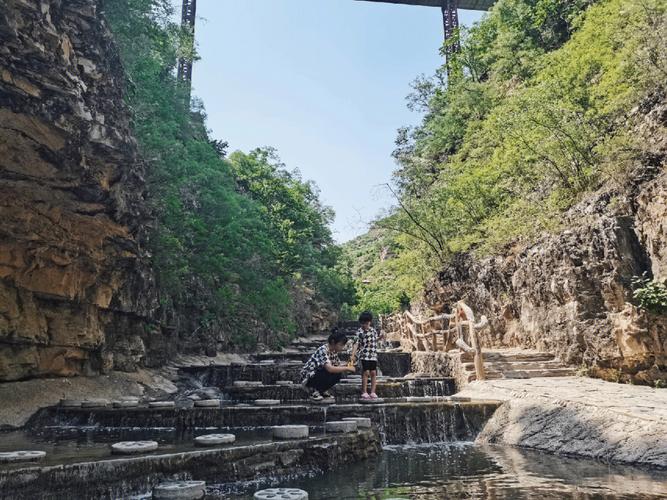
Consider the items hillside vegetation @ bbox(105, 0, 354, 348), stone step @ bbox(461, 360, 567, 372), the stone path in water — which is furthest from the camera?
hillside vegetation @ bbox(105, 0, 354, 348)

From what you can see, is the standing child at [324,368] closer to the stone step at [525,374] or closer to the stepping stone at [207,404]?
Result: the stepping stone at [207,404]

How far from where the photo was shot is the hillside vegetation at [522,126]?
1159 centimetres

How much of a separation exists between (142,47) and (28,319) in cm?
1174

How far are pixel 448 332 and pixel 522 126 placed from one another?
6192mm

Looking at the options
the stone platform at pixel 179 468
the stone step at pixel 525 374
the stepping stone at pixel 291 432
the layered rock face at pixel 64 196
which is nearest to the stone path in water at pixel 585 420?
the stone step at pixel 525 374

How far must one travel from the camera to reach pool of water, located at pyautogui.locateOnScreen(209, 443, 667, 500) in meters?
3.91

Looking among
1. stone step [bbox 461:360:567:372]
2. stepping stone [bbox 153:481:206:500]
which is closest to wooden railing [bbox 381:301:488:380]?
stone step [bbox 461:360:567:372]

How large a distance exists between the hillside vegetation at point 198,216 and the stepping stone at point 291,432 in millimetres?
10140

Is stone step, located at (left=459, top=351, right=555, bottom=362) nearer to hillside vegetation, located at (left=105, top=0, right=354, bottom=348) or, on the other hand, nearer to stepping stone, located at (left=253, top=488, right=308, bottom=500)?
stepping stone, located at (left=253, top=488, right=308, bottom=500)

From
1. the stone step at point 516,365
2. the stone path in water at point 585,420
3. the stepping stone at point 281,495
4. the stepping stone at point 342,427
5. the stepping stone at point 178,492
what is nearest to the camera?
the stepping stone at point 281,495

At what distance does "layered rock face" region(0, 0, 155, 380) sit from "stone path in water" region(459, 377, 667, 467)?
8.74 m

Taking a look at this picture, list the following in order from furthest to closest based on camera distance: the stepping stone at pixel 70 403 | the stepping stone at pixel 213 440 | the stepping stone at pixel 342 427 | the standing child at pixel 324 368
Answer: the stepping stone at pixel 70 403, the standing child at pixel 324 368, the stepping stone at pixel 342 427, the stepping stone at pixel 213 440

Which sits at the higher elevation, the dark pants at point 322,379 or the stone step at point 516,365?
the dark pants at point 322,379

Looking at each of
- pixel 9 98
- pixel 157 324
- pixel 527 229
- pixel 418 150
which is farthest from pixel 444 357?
pixel 418 150
